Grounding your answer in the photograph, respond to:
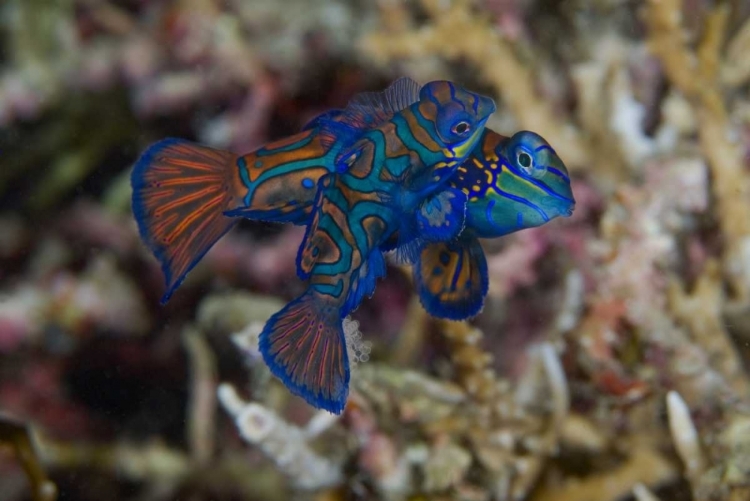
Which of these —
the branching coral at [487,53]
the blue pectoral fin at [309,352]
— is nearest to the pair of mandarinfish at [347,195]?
the blue pectoral fin at [309,352]

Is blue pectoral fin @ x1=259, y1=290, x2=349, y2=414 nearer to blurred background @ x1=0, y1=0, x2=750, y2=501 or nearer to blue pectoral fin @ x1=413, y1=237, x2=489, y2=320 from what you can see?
blue pectoral fin @ x1=413, y1=237, x2=489, y2=320

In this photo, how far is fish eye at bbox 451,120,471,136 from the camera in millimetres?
1271

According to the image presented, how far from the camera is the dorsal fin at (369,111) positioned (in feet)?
4.34

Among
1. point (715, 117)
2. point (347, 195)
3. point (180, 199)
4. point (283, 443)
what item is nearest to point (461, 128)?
point (347, 195)

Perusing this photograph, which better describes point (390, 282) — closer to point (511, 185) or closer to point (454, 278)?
point (454, 278)

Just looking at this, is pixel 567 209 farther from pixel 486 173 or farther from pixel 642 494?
pixel 642 494

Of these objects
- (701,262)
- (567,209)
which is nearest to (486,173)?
(567,209)

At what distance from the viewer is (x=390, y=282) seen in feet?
10.2

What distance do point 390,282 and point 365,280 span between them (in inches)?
69.4

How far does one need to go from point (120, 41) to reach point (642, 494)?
341 centimetres

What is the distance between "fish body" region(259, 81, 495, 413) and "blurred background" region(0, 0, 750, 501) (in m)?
1.06

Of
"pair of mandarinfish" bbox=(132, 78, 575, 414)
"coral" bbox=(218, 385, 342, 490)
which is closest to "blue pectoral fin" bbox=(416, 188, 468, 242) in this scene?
"pair of mandarinfish" bbox=(132, 78, 575, 414)

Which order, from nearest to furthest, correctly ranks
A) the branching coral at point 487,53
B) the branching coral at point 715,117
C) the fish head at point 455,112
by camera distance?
the fish head at point 455,112
the branching coral at point 715,117
the branching coral at point 487,53

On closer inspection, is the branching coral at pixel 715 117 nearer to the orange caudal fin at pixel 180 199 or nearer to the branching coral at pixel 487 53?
the branching coral at pixel 487 53
